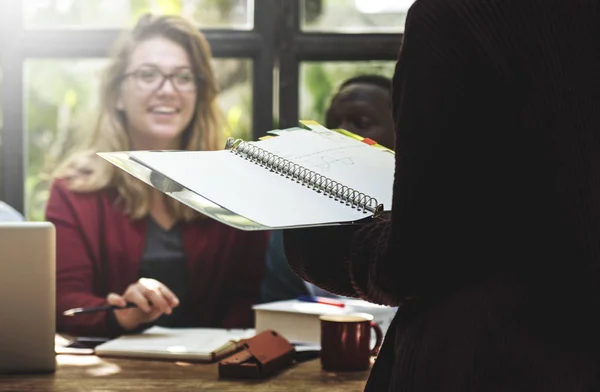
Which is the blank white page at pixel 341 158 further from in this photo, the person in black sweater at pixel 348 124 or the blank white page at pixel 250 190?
the person in black sweater at pixel 348 124

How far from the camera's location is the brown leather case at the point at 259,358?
5.23 ft

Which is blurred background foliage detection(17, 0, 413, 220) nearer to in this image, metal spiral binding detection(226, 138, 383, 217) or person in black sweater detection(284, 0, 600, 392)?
metal spiral binding detection(226, 138, 383, 217)

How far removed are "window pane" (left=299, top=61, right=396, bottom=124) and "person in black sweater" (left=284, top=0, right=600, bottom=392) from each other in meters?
2.41

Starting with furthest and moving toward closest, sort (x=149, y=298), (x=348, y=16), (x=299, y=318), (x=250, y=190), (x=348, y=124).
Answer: (x=348, y=16), (x=348, y=124), (x=149, y=298), (x=299, y=318), (x=250, y=190)

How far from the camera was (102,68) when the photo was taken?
9.94ft

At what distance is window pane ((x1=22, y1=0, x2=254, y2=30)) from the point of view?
10.1 ft

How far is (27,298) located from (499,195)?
117 cm

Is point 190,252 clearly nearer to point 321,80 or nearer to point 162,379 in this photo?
point 321,80

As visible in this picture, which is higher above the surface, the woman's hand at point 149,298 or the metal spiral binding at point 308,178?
the metal spiral binding at point 308,178

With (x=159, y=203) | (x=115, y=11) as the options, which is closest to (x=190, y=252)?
(x=159, y=203)

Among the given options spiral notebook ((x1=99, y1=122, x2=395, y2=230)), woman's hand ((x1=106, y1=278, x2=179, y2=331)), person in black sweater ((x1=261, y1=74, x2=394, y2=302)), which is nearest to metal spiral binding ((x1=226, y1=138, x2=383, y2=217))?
spiral notebook ((x1=99, y1=122, x2=395, y2=230))

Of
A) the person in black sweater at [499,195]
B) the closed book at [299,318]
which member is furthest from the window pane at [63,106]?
the person in black sweater at [499,195]

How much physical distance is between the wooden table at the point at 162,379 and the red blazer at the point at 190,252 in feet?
3.96

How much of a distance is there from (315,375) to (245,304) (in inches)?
52.7
